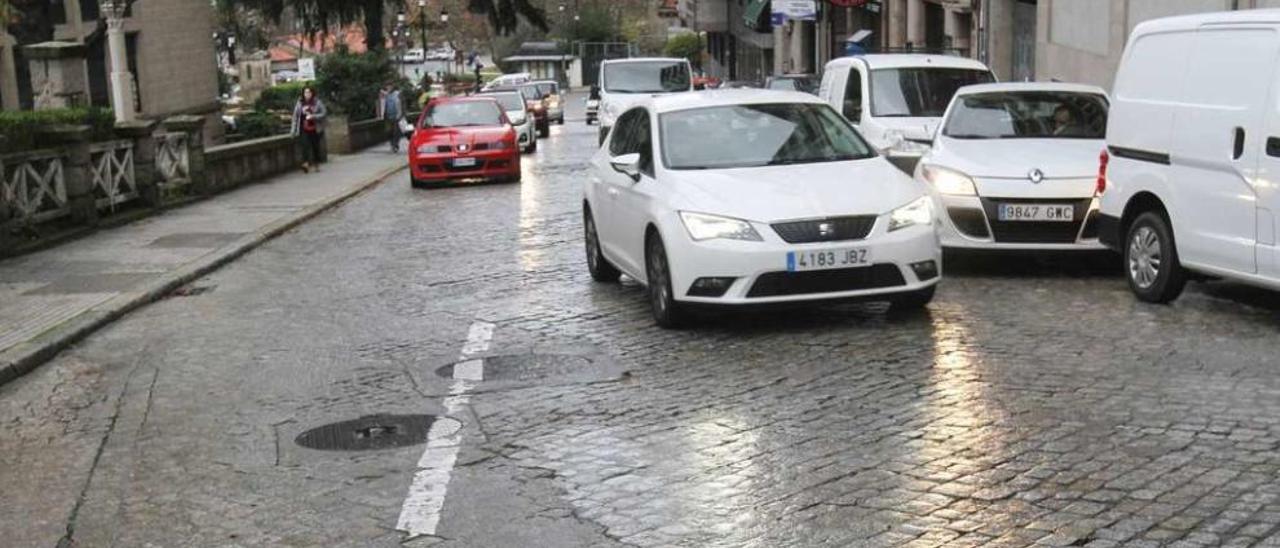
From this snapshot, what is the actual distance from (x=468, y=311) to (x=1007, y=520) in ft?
20.1

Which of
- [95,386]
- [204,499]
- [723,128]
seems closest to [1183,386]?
[723,128]

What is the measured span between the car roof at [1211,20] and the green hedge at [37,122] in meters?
11.6

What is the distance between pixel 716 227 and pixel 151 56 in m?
34.6

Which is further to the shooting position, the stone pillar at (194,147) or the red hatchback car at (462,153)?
the red hatchback car at (462,153)

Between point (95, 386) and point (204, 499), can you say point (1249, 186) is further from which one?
point (95, 386)

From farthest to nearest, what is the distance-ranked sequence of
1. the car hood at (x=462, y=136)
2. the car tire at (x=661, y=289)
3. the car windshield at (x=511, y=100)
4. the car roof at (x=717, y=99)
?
the car windshield at (x=511, y=100) < the car hood at (x=462, y=136) < the car roof at (x=717, y=99) < the car tire at (x=661, y=289)

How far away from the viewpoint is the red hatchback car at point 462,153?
23859mm

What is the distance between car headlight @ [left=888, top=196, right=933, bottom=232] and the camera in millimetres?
9062

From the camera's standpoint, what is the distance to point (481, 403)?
24.9 ft

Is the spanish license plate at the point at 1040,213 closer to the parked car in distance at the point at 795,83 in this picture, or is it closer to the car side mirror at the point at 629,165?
the car side mirror at the point at 629,165

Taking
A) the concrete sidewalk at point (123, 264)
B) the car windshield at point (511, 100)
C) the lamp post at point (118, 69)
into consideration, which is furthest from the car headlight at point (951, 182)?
the car windshield at point (511, 100)

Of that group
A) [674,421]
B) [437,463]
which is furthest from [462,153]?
[437,463]

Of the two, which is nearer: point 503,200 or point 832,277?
point 832,277

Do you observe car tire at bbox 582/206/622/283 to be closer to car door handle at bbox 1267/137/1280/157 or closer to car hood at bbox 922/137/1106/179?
car hood at bbox 922/137/1106/179
